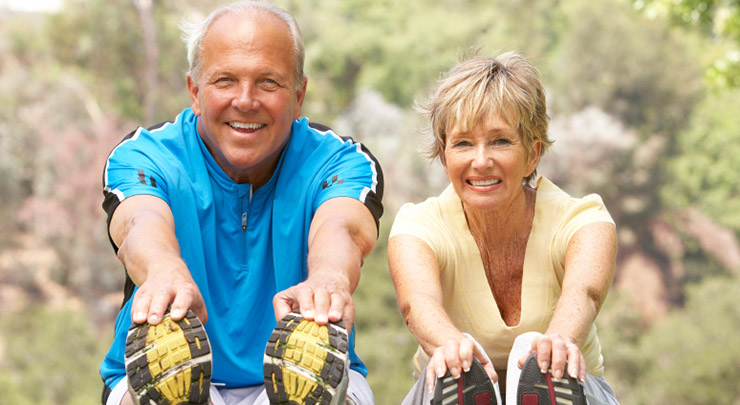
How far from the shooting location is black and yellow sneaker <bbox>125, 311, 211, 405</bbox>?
67.4 inches

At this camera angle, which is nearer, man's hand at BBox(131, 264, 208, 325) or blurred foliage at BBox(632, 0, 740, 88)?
man's hand at BBox(131, 264, 208, 325)

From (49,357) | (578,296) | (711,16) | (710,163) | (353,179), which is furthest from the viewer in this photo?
(710,163)

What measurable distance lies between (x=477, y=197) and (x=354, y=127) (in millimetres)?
14487

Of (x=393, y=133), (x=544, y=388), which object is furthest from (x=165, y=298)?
(x=393, y=133)

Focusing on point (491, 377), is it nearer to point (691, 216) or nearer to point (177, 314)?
point (177, 314)

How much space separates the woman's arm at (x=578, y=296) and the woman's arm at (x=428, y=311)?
0.16m

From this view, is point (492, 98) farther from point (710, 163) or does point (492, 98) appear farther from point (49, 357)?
point (710, 163)

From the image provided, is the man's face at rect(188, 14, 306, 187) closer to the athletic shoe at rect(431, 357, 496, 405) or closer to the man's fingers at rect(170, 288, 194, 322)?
the man's fingers at rect(170, 288, 194, 322)

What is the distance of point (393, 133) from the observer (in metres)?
16.3

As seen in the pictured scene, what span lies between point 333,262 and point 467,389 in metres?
0.46

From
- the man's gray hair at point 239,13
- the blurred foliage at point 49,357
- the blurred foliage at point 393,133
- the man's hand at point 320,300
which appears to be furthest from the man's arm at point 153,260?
the blurred foliage at point 49,357

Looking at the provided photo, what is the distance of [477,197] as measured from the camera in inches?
93.3

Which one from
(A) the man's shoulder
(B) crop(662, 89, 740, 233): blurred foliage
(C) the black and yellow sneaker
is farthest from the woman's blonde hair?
(B) crop(662, 89, 740, 233): blurred foliage

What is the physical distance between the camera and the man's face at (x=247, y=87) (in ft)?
7.59
